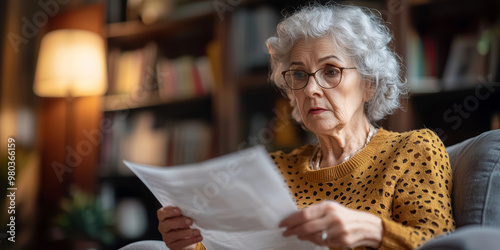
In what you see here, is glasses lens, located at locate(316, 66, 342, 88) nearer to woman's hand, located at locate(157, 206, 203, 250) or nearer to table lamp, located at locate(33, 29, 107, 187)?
woman's hand, located at locate(157, 206, 203, 250)

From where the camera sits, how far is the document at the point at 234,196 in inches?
28.2

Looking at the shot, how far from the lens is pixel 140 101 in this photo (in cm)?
263

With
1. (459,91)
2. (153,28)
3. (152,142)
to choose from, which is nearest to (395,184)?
(459,91)

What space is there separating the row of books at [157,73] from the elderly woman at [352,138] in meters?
1.06

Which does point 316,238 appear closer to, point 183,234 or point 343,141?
point 183,234

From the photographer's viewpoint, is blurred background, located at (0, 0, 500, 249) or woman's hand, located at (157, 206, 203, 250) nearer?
woman's hand, located at (157, 206, 203, 250)

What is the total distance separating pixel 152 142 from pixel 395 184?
1793 mm

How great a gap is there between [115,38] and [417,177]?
2.17 m

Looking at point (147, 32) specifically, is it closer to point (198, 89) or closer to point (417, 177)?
point (198, 89)

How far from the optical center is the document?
72cm

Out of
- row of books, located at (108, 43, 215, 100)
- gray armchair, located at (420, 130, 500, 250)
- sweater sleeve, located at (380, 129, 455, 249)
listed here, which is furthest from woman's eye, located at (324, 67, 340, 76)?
row of books, located at (108, 43, 215, 100)

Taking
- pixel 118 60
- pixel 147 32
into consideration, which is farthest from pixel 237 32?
pixel 118 60

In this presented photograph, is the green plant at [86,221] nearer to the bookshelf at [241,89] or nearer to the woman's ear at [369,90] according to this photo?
the bookshelf at [241,89]

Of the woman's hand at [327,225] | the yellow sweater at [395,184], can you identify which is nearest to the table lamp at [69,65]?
the yellow sweater at [395,184]
